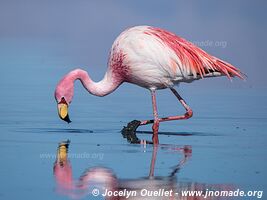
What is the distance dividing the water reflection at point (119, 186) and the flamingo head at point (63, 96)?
3258 mm

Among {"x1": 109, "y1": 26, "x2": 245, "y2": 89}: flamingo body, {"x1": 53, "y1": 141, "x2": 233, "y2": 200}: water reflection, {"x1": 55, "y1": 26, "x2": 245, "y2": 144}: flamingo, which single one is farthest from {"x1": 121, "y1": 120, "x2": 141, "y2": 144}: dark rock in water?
{"x1": 53, "y1": 141, "x2": 233, "y2": 200}: water reflection

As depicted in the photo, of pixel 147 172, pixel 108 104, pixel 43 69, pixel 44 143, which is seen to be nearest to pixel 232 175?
pixel 147 172

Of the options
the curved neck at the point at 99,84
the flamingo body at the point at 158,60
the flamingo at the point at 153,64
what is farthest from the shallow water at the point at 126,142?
the flamingo body at the point at 158,60

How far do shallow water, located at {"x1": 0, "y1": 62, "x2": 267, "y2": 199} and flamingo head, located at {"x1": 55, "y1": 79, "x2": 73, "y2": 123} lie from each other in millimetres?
237

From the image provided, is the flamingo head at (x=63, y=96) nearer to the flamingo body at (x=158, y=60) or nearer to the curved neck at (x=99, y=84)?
the curved neck at (x=99, y=84)

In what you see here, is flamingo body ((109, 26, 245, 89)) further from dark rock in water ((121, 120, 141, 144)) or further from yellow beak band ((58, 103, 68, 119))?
yellow beak band ((58, 103, 68, 119))

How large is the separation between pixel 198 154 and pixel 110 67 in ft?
9.59

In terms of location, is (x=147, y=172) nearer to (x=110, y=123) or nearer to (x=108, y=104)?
(x=110, y=123)

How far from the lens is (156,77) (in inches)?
498

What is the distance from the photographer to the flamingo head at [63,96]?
12.6 m

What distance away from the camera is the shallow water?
28.5 feet

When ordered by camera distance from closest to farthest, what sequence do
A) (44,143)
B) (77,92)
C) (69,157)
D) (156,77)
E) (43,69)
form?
(69,157)
(44,143)
(156,77)
(77,92)
(43,69)

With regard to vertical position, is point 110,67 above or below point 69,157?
above

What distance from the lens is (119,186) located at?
8359 millimetres
